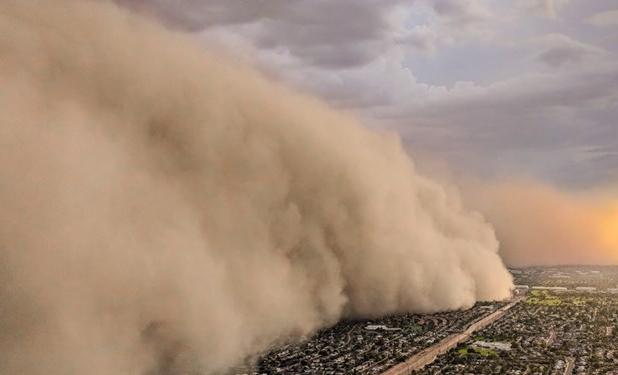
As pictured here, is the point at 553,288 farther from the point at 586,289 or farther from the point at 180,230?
the point at 180,230

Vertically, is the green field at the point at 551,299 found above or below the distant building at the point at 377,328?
below

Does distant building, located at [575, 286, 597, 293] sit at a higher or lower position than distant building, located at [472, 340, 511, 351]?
lower

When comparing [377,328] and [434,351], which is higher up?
[377,328]

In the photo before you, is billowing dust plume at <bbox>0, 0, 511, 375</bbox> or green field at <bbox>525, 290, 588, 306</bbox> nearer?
billowing dust plume at <bbox>0, 0, 511, 375</bbox>

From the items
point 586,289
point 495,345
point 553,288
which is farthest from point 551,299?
point 495,345

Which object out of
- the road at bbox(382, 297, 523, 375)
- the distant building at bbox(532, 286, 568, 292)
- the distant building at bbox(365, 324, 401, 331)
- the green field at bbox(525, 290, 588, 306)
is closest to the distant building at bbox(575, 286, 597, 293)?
the distant building at bbox(532, 286, 568, 292)

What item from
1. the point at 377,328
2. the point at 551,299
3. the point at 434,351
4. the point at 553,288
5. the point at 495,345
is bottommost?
the point at 553,288

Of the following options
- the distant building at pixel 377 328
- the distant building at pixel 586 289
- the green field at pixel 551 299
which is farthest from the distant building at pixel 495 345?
the distant building at pixel 586 289

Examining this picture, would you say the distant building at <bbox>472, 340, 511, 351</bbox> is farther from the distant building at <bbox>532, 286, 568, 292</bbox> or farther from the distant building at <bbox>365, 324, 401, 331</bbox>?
the distant building at <bbox>532, 286, 568, 292</bbox>

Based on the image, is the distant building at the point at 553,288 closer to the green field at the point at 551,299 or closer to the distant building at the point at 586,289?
the distant building at the point at 586,289
